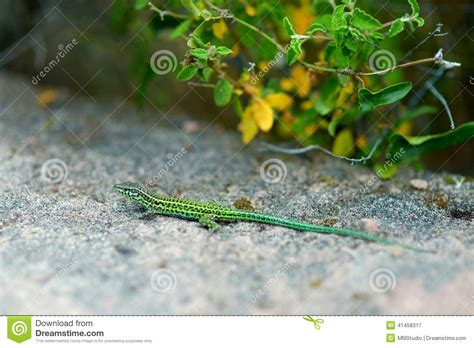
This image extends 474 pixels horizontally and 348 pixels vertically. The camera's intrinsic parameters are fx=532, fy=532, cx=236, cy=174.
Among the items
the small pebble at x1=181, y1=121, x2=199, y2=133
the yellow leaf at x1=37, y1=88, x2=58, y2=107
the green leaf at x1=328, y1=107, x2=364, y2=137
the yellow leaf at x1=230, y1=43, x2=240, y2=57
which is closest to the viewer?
the green leaf at x1=328, y1=107, x2=364, y2=137

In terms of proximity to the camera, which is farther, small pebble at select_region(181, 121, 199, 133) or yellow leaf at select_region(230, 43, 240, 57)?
small pebble at select_region(181, 121, 199, 133)

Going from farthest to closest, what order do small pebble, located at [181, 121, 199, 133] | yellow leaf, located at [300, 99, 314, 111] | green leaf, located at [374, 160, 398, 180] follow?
small pebble, located at [181, 121, 199, 133] < yellow leaf, located at [300, 99, 314, 111] < green leaf, located at [374, 160, 398, 180]

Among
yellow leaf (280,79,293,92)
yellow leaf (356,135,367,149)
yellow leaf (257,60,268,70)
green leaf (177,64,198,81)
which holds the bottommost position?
yellow leaf (356,135,367,149)

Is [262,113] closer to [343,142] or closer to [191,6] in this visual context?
[343,142]

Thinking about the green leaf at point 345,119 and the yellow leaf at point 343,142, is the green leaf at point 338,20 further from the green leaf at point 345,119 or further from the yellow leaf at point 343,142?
the yellow leaf at point 343,142

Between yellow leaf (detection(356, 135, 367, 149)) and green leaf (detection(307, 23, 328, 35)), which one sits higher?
green leaf (detection(307, 23, 328, 35))

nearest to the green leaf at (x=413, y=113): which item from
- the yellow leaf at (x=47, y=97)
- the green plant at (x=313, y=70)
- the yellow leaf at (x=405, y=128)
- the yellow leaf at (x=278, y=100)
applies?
the green plant at (x=313, y=70)

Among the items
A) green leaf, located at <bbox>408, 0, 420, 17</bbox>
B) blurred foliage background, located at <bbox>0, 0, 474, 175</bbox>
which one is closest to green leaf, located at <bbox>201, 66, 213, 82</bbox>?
blurred foliage background, located at <bbox>0, 0, 474, 175</bbox>

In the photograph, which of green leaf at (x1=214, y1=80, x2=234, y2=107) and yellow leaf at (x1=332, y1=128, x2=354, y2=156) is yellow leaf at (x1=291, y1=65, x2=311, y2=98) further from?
green leaf at (x1=214, y1=80, x2=234, y2=107)
